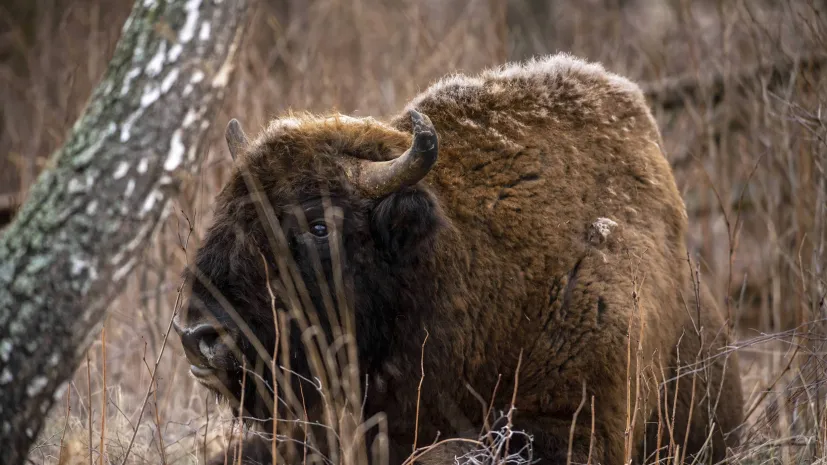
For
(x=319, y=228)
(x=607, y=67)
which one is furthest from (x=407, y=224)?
(x=607, y=67)

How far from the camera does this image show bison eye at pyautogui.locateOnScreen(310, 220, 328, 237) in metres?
3.33

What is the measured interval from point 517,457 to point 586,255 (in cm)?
93

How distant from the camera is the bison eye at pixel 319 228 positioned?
3.33 metres

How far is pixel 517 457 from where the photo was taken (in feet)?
10.6

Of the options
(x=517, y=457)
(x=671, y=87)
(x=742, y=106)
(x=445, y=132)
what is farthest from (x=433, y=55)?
(x=517, y=457)

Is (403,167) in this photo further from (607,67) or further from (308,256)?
(607,67)

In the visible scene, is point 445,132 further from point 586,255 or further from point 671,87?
point 671,87

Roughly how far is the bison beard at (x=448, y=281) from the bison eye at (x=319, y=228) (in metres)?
0.01

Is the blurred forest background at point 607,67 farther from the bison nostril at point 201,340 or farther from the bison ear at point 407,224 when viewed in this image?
the bison ear at point 407,224

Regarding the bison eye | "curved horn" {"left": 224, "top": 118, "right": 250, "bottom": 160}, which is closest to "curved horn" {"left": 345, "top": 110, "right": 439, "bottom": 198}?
the bison eye

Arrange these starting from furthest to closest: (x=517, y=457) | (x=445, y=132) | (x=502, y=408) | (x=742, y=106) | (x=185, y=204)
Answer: (x=742, y=106), (x=185, y=204), (x=445, y=132), (x=502, y=408), (x=517, y=457)


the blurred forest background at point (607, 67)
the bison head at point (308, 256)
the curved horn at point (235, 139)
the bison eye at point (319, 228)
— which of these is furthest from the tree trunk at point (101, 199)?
the curved horn at point (235, 139)

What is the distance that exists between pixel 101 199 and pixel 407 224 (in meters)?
1.26

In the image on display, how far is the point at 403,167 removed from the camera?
10.6 ft
